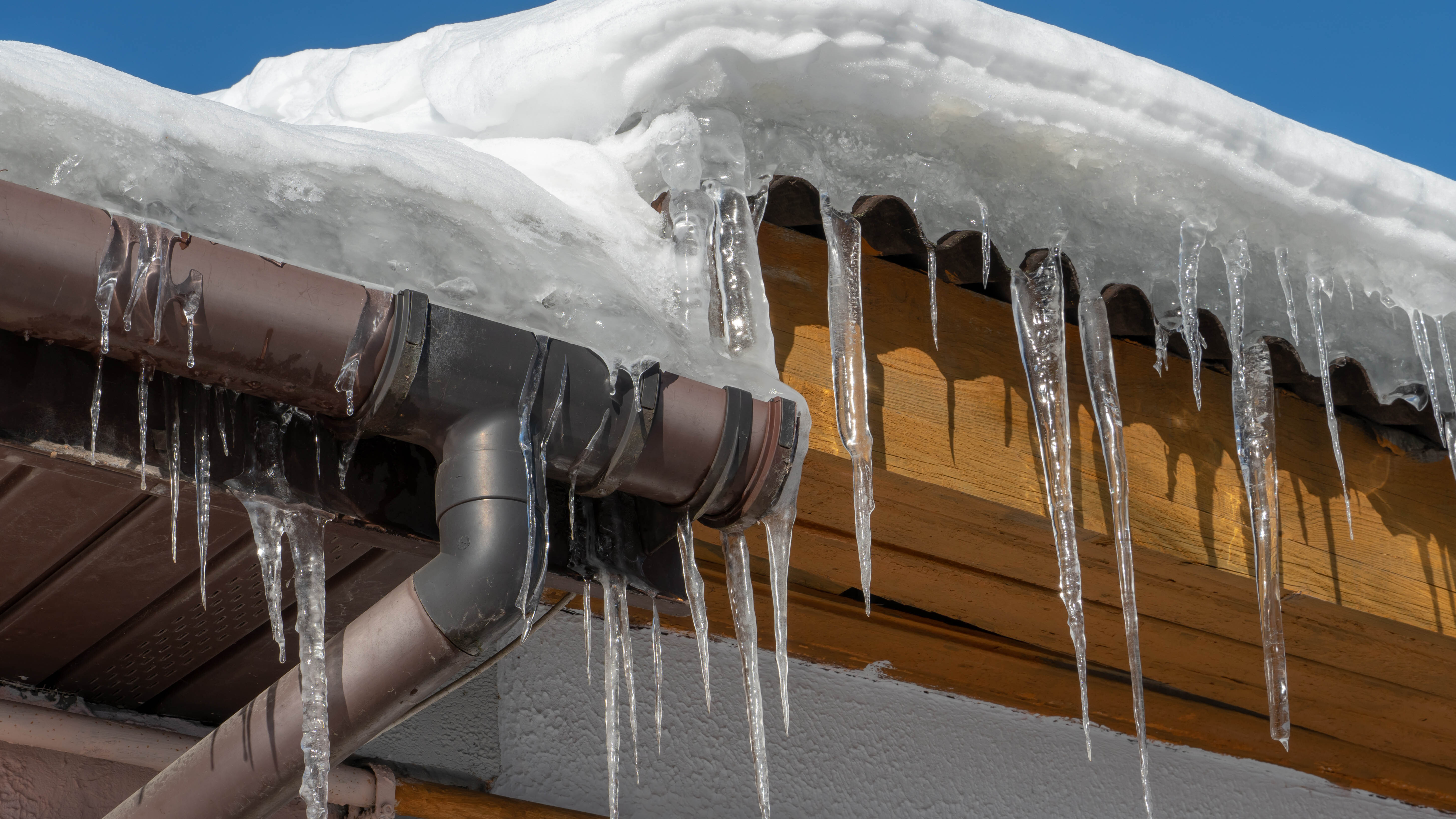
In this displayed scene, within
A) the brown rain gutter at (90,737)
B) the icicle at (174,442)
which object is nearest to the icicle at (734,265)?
the icicle at (174,442)

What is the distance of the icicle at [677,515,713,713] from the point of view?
5.59 feet

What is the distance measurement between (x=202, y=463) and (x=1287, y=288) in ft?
5.65

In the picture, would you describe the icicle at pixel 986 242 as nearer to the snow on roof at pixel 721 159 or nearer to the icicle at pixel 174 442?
the snow on roof at pixel 721 159

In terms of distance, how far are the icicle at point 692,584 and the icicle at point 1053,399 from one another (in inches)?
25.4

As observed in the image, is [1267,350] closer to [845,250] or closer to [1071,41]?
[1071,41]

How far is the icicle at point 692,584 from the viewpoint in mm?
1705

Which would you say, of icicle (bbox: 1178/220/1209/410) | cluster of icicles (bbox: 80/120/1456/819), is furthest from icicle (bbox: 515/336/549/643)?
icicle (bbox: 1178/220/1209/410)

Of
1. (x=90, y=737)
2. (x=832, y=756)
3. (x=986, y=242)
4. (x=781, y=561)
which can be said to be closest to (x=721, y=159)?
(x=986, y=242)

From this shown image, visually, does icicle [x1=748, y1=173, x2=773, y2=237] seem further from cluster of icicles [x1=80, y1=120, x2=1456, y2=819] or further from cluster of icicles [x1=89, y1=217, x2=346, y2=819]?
cluster of icicles [x1=89, y1=217, x2=346, y2=819]

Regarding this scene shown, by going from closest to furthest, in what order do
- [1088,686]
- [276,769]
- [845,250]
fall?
[276,769] → [845,250] → [1088,686]

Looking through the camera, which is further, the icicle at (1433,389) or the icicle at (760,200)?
the icicle at (1433,389)

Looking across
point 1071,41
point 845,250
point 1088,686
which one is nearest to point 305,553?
point 845,250

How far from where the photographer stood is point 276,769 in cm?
140

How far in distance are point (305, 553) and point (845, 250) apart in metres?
0.90
